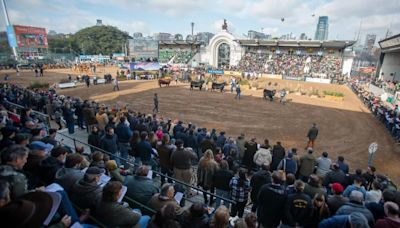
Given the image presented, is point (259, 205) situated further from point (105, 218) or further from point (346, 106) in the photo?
point (346, 106)

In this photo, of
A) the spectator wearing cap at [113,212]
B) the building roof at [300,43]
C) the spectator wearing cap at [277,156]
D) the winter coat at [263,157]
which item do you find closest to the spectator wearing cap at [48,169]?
the spectator wearing cap at [113,212]

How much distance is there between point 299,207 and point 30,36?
83370mm

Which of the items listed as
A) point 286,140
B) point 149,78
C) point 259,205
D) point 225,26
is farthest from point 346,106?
point 225,26

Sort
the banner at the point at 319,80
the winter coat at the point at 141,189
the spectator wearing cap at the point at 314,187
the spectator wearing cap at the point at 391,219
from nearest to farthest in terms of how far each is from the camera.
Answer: the spectator wearing cap at the point at 391,219
the winter coat at the point at 141,189
the spectator wearing cap at the point at 314,187
the banner at the point at 319,80

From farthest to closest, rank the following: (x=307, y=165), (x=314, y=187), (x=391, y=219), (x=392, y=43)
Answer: (x=392, y=43) < (x=307, y=165) < (x=314, y=187) < (x=391, y=219)

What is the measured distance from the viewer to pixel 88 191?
10.9 feet

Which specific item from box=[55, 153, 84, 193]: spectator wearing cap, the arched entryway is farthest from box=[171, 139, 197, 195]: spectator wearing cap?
the arched entryway

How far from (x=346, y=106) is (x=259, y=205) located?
22.6 m

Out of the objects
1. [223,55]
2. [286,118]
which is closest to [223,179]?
[286,118]

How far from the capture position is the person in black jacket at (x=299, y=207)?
13.3 ft

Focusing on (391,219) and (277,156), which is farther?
(277,156)

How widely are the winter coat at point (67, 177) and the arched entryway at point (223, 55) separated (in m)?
57.3

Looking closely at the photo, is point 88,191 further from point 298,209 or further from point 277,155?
point 277,155

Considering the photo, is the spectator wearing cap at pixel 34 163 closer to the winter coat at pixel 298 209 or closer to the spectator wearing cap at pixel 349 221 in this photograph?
the winter coat at pixel 298 209
